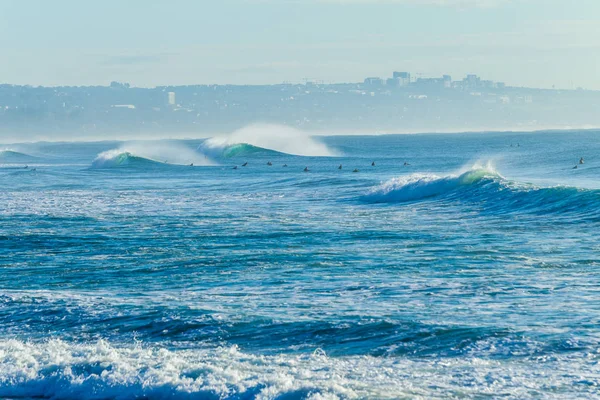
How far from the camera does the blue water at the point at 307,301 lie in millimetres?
11500

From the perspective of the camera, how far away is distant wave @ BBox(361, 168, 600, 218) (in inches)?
1225

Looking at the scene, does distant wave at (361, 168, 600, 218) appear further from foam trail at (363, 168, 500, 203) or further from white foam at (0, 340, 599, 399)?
white foam at (0, 340, 599, 399)

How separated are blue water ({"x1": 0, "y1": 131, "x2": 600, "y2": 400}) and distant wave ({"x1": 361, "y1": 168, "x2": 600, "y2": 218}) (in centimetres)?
18

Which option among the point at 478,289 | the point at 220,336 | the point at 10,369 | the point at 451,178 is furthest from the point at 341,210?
the point at 10,369

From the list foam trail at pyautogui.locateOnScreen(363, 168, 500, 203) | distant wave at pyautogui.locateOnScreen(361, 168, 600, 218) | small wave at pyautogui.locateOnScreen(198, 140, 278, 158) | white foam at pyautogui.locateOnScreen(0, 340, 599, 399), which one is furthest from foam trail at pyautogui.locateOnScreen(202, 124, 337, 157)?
white foam at pyautogui.locateOnScreen(0, 340, 599, 399)

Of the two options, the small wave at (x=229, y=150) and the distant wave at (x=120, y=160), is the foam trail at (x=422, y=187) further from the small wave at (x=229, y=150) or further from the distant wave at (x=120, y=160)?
the small wave at (x=229, y=150)

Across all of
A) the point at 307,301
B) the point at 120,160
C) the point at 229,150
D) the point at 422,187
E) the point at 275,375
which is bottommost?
the point at 229,150

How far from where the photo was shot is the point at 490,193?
36656 millimetres

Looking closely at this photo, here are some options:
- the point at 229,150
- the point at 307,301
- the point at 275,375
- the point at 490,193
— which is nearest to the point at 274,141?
the point at 229,150

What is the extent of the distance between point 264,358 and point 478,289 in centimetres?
560

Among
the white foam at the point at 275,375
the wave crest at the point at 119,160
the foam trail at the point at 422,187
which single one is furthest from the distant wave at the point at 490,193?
the wave crest at the point at 119,160

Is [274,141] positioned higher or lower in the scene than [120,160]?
lower

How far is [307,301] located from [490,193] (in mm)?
21932

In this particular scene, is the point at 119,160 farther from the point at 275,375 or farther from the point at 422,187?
the point at 275,375
